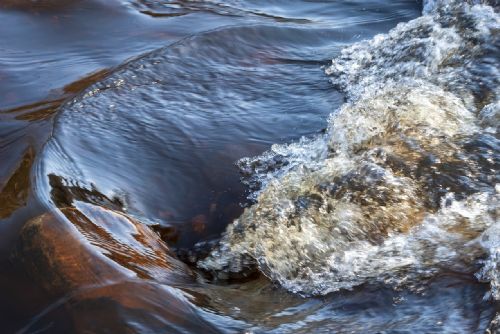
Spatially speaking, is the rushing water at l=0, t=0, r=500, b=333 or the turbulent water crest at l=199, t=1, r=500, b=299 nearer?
the rushing water at l=0, t=0, r=500, b=333

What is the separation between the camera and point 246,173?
3141 millimetres

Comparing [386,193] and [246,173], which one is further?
[246,173]

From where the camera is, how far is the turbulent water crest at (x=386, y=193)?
2312 mm

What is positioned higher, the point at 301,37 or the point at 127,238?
the point at 301,37

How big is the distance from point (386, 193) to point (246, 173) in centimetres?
68

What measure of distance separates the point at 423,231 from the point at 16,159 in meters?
1.51

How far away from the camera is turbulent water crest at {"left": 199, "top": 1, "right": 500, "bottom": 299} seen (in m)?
2.31

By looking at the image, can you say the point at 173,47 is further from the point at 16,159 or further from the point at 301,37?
the point at 16,159

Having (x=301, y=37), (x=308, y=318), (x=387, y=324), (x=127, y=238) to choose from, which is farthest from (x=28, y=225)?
(x=301, y=37)

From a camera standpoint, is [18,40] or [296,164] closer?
[296,164]

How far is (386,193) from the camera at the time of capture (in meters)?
2.67

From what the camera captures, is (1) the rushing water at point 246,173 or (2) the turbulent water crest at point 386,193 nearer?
(1) the rushing water at point 246,173

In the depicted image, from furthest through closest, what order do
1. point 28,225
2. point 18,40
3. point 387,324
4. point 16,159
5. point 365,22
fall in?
point 365,22 → point 18,40 → point 16,159 → point 28,225 → point 387,324

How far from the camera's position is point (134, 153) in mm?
3154
